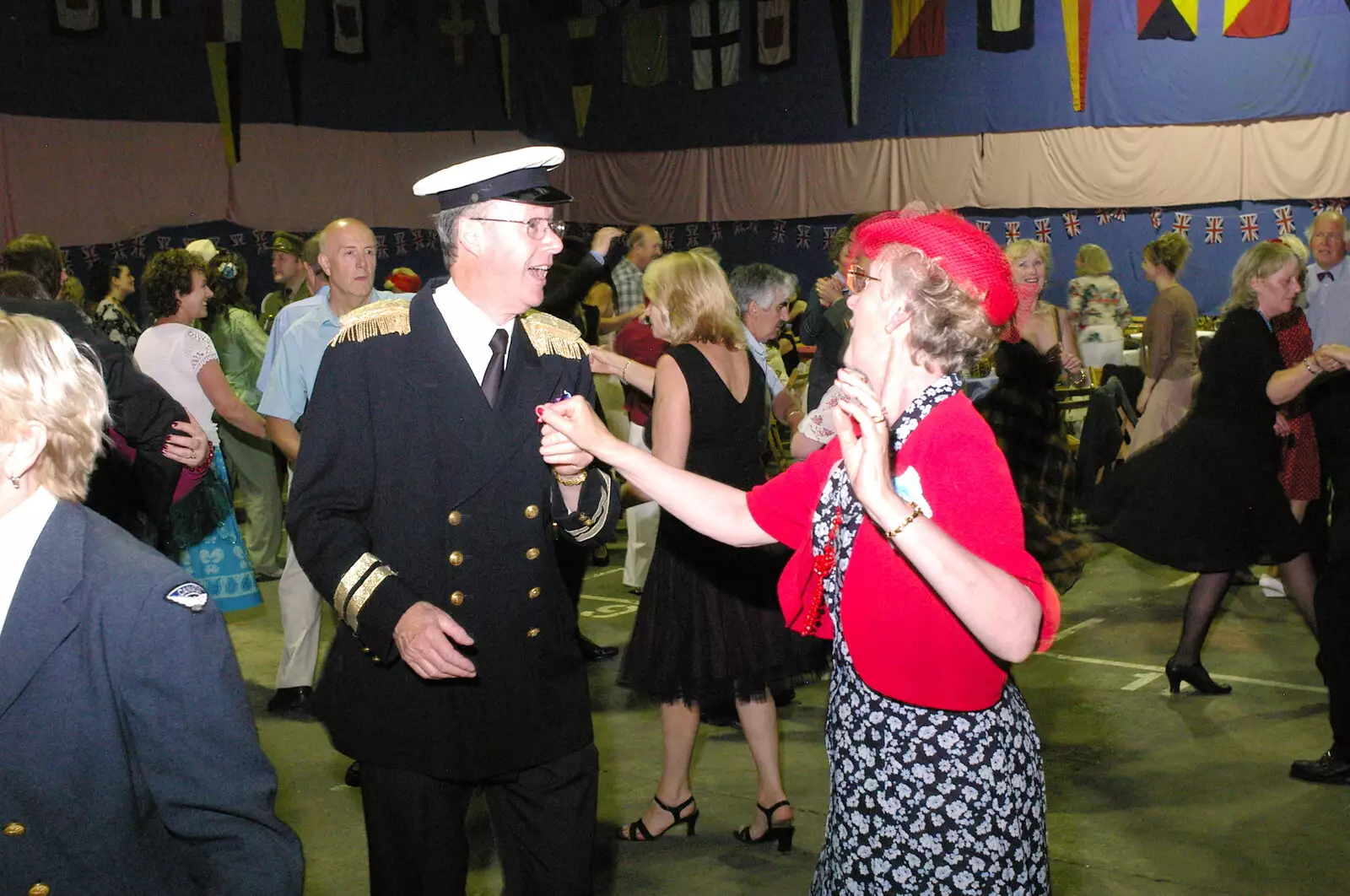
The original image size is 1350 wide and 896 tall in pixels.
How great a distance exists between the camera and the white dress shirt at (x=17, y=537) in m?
1.64

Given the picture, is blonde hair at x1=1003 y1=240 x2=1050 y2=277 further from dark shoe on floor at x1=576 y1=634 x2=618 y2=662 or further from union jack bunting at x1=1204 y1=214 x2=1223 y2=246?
union jack bunting at x1=1204 y1=214 x2=1223 y2=246

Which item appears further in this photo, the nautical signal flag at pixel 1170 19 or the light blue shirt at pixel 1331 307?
the nautical signal flag at pixel 1170 19

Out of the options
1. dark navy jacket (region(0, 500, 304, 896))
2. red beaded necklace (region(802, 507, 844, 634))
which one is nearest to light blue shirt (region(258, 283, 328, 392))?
red beaded necklace (region(802, 507, 844, 634))

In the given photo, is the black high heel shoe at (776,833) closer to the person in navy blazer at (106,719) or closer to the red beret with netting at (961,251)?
the red beret with netting at (961,251)

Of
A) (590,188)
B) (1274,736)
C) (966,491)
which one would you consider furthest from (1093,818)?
(590,188)

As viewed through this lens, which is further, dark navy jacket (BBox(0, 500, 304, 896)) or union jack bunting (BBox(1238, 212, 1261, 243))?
union jack bunting (BBox(1238, 212, 1261, 243))

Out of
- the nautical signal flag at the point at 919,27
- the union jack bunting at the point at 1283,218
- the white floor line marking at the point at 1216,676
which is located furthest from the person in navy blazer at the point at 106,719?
the nautical signal flag at the point at 919,27

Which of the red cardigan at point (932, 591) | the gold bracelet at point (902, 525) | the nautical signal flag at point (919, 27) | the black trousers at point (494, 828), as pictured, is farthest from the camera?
the nautical signal flag at point (919, 27)

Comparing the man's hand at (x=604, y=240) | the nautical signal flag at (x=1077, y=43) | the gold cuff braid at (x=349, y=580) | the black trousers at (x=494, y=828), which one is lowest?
the black trousers at (x=494, y=828)

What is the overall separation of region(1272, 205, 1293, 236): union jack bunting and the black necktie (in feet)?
46.0

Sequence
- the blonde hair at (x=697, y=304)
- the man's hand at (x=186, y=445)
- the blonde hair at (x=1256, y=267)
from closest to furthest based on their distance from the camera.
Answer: the man's hand at (x=186, y=445) < the blonde hair at (x=697, y=304) < the blonde hair at (x=1256, y=267)

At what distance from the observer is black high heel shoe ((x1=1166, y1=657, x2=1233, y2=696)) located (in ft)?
18.9

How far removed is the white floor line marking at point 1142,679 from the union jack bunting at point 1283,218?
10112 millimetres

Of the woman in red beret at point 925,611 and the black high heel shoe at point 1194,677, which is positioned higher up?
the woman in red beret at point 925,611
